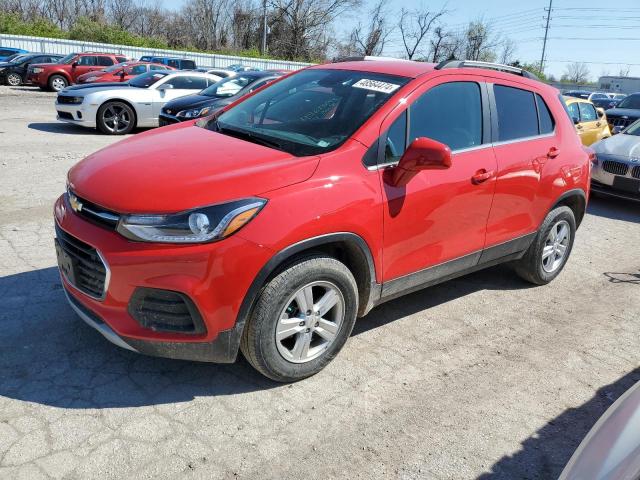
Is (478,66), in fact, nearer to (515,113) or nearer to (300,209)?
(515,113)

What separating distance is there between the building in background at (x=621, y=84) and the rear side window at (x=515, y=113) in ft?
242

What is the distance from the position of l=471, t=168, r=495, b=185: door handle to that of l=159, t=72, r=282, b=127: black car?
23.7 ft

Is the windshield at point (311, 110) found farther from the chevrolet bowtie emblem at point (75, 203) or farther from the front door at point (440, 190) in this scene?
the chevrolet bowtie emblem at point (75, 203)

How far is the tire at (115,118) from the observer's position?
1174 centimetres

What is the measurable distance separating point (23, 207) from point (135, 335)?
4120mm

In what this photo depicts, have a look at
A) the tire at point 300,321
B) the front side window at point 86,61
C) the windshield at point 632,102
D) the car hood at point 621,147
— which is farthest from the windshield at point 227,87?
the front side window at point 86,61

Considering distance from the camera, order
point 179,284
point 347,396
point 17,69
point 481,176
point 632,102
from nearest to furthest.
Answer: point 179,284, point 347,396, point 481,176, point 632,102, point 17,69

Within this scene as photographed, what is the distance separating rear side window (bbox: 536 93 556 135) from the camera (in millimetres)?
4508

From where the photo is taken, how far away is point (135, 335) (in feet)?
9.09

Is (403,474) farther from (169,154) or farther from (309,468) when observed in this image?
(169,154)

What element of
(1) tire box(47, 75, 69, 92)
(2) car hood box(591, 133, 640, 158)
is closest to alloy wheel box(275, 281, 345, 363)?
(2) car hood box(591, 133, 640, 158)

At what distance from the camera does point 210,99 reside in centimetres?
1123

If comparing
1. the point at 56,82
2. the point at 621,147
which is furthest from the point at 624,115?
the point at 56,82

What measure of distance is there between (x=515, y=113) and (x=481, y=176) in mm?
844
